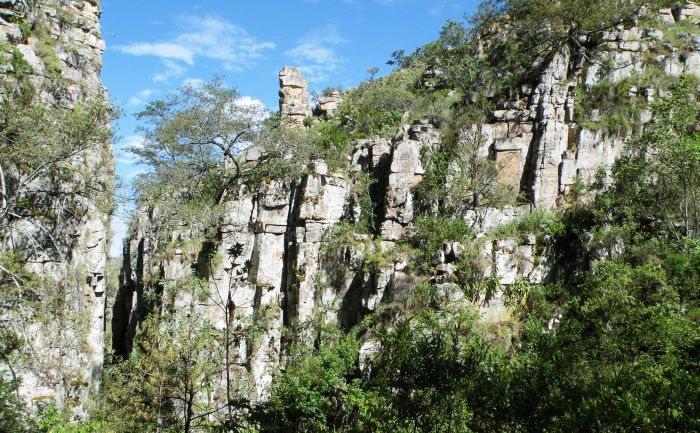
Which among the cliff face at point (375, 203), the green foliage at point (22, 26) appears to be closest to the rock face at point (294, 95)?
the cliff face at point (375, 203)

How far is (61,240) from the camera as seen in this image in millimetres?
21047

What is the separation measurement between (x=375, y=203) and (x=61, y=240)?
14.5m

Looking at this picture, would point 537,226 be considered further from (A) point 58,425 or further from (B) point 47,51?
(B) point 47,51

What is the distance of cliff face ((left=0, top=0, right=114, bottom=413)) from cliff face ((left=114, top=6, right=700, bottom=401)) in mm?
4216

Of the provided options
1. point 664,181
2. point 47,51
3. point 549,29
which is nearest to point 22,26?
point 47,51

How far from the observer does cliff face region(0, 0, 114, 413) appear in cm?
1803

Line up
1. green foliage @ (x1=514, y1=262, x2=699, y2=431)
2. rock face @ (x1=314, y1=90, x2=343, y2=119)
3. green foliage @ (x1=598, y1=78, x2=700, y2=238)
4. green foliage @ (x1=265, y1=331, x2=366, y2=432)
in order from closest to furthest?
1. green foliage @ (x1=514, y1=262, x2=699, y2=431)
2. green foliage @ (x1=265, y1=331, x2=366, y2=432)
3. green foliage @ (x1=598, y1=78, x2=700, y2=238)
4. rock face @ (x1=314, y1=90, x2=343, y2=119)

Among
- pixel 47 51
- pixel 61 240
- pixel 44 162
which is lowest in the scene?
pixel 61 240

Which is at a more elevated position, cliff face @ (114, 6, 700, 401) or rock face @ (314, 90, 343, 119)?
rock face @ (314, 90, 343, 119)

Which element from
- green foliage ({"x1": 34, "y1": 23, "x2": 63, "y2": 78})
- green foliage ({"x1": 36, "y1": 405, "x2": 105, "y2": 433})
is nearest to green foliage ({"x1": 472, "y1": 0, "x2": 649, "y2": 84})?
green foliage ({"x1": 34, "y1": 23, "x2": 63, "y2": 78})

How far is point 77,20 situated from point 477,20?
968 inches

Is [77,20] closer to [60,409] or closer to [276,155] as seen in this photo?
[276,155]

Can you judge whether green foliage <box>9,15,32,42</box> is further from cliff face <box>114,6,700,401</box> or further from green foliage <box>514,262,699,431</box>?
green foliage <box>514,262,699,431</box>

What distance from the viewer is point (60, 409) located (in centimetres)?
1695
